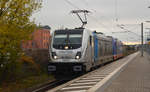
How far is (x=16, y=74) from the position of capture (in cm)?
1550

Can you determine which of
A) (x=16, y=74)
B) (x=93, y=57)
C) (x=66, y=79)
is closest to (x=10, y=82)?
(x=16, y=74)

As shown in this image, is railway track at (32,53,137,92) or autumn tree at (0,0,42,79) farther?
Result: autumn tree at (0,0,42,79)

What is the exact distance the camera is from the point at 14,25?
12.4 metres

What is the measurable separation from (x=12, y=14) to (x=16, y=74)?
448cm

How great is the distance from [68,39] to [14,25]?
4578 millimetres

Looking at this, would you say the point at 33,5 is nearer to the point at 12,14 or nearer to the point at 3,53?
the point at 12,14

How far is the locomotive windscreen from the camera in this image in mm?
15859

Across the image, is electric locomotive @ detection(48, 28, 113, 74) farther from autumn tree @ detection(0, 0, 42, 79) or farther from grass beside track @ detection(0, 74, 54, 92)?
autumn tree @ detection(0, 0, 42, 79)

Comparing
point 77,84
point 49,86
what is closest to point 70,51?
point 49,86

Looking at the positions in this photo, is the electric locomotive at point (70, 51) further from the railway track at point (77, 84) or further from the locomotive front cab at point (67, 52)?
the railway track at point (77, 84)

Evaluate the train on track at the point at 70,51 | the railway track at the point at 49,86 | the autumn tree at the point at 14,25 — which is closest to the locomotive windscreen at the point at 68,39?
the train on track at the point at 70,51

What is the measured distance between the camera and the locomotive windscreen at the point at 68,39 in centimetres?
1586

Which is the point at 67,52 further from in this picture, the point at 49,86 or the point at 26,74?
the point at 26,74

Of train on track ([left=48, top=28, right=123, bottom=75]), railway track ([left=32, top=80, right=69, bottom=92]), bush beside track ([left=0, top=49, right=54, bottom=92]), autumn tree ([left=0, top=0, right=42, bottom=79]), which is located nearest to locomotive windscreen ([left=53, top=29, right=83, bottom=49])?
train on track ([left=48, top=28, right=123, bottom=75])
